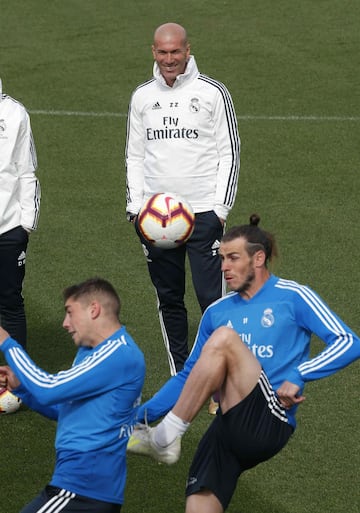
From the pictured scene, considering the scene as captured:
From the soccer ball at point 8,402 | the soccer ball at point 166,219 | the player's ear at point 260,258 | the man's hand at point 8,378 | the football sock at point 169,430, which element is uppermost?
the player's ear at point 260,258

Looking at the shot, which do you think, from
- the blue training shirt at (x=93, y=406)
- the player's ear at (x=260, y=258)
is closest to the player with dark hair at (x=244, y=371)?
the player's ear at (x=260, y=258)

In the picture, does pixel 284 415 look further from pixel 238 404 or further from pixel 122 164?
pixel 122 164

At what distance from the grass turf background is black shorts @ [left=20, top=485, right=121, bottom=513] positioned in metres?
1.90

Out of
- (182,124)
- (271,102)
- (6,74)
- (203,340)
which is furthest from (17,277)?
(6,74)

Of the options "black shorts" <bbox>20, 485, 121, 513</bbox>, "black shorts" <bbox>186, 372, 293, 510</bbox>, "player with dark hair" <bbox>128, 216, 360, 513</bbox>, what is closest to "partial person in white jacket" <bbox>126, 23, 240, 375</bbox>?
"player with dark hair" <bbox>128, 216, 360, 513</bbox>

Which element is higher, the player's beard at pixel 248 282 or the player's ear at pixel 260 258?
the player's ear at pixel 260 258

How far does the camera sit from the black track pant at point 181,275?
10.1 meters

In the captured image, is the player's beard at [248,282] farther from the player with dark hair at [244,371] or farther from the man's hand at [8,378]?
the man's hand at [8,378]

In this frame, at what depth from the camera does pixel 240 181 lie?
1628cm

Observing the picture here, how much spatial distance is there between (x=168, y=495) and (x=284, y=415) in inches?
66.3

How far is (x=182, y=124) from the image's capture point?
1013 cm

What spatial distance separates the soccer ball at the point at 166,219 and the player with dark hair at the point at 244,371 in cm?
165

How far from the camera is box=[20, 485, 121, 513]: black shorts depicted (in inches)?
268

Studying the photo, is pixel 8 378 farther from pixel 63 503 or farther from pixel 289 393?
pixel 289 393
